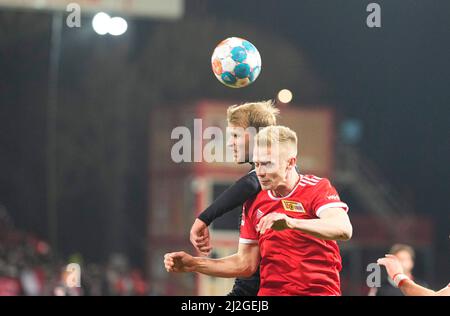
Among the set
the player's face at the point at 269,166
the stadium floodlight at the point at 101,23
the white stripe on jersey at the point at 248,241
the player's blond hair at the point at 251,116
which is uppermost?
the stadium floodlight at the point at 101,23

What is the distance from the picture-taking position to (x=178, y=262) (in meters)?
4.57

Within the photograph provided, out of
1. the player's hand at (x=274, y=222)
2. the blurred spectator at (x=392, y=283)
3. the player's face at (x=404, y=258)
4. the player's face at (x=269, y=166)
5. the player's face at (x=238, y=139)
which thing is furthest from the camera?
the player's face at (x=404, y=258)

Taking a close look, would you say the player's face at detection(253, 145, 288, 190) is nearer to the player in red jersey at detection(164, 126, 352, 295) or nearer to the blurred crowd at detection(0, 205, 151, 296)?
the player in red jersey at detection(164, 126, 352, 295)

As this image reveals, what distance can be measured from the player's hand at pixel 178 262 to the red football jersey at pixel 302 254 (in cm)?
39

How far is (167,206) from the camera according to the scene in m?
22.7

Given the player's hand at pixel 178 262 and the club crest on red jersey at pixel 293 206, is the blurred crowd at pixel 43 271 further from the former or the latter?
the club crest on red jersey at pixel 293 206

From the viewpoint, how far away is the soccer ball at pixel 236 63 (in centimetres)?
639

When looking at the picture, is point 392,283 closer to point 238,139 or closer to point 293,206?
point 238,139

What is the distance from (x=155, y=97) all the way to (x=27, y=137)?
345 centimetres

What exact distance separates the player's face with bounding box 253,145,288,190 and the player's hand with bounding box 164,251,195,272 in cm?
50

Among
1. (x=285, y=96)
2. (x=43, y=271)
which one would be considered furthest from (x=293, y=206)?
(x=285, y=96)

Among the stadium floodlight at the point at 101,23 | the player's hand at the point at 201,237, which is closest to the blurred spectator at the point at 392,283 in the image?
the player's hand at the point at 201,237

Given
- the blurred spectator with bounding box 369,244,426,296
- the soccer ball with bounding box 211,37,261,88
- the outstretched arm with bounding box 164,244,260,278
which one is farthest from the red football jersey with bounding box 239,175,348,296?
the blurred spectator with bounding box 369,244,426,296
